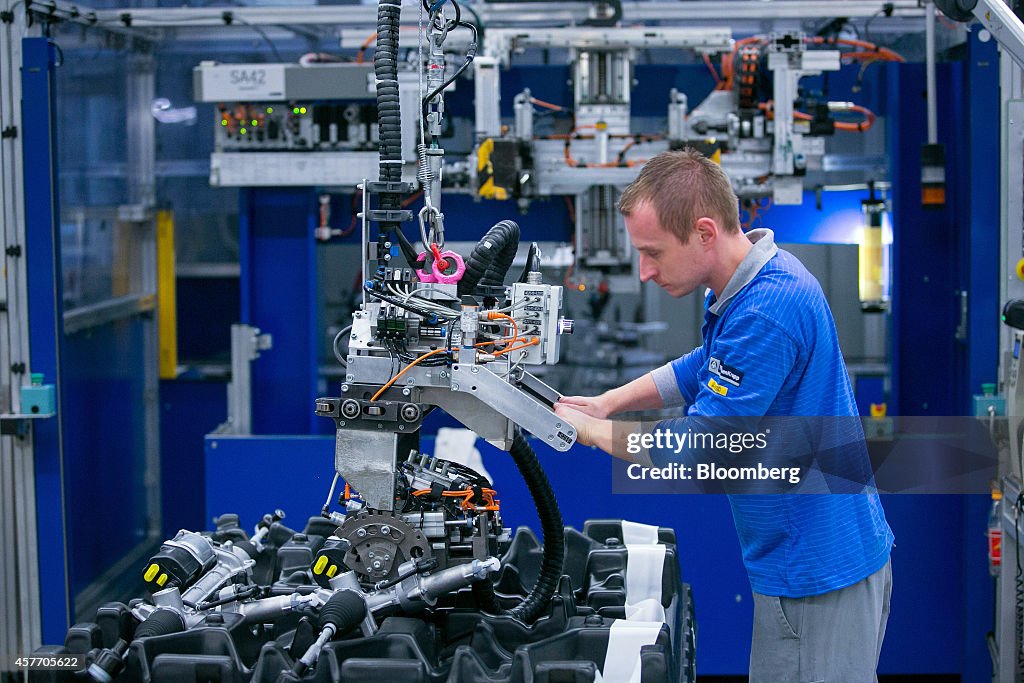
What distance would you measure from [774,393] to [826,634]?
54cm

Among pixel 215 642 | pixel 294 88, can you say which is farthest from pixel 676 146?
pixel 215 642

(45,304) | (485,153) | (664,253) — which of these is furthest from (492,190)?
(664,253)

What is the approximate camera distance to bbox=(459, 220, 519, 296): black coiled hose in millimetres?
2689

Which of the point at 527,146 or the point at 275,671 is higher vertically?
the point at 527,146

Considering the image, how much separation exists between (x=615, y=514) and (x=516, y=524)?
0.40 m

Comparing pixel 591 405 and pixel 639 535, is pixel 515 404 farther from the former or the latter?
pixel 639 535

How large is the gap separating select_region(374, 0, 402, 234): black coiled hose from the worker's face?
52 centimetres

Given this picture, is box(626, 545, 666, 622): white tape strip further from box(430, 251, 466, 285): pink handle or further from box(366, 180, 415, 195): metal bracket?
box(366, 180, 415, 195): metal bracket

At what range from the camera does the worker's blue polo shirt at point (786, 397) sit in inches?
96.3

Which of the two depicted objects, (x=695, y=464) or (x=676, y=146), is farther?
(x=676, y=146)

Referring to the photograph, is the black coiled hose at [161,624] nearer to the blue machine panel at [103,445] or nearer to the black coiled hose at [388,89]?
the black coiled hose at [388,89]

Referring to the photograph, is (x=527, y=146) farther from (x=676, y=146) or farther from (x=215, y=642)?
(x=215, y=642)

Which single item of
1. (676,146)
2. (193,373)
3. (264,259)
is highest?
(676,146)

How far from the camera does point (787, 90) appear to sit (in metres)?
4.93
